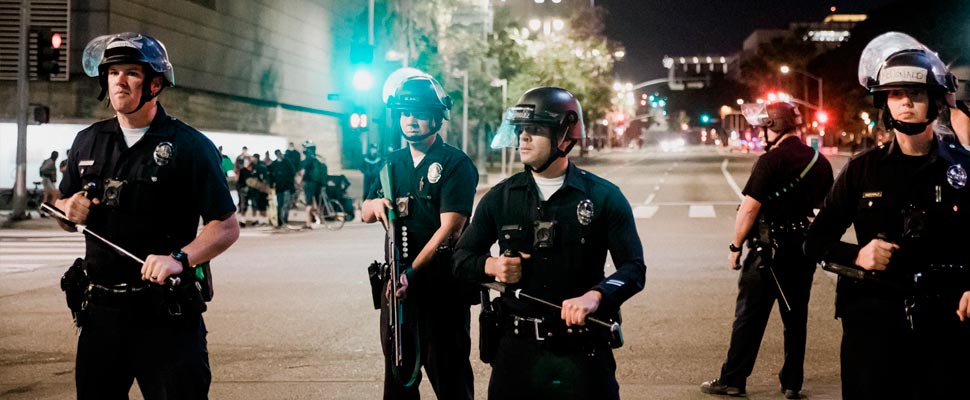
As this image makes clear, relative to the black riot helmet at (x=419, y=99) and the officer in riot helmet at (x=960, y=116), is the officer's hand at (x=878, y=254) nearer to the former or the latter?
the officer in riot helmet at (x=960, y=116)

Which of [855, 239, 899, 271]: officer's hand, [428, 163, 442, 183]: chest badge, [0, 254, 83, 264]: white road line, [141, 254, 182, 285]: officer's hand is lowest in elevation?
[0, 254, 83, 264]: white road line

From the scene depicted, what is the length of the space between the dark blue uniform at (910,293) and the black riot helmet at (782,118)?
273 centimetres

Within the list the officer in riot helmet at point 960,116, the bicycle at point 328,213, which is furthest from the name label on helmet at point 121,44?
the bicycle at point 328,213

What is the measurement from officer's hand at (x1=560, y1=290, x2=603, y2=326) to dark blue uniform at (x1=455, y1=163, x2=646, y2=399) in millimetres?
54

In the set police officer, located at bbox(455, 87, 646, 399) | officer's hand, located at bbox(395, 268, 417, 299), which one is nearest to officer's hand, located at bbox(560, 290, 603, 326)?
police officer, located at bbox(455, 87, 646, 399)

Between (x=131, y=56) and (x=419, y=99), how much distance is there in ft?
5.34

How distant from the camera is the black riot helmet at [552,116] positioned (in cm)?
436

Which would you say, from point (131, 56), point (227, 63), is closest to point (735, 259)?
point (131, 56)

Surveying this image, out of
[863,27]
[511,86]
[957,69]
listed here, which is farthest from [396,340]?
[863,27]

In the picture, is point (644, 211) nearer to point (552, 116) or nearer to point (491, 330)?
point (552, 116)

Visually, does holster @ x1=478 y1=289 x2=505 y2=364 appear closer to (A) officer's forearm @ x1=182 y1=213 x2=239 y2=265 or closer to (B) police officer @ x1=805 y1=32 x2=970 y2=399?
(A) officer's forearm @ x1=182 y1=213 x2=239 y2=265

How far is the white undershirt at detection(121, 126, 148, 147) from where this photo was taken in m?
4.38

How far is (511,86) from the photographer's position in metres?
50.9

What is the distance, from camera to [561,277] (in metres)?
4.22
